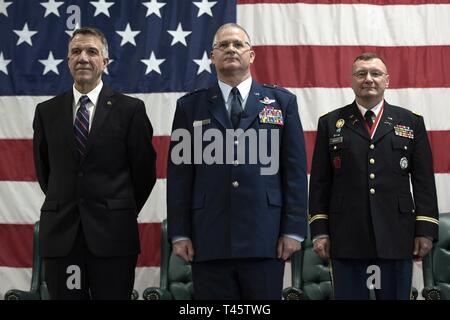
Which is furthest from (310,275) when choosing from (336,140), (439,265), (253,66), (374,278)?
(253,66)

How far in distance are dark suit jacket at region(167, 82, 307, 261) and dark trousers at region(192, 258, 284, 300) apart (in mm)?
51

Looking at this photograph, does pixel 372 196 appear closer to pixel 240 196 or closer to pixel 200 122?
pixel 240 196

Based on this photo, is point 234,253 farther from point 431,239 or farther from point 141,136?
point 431,239

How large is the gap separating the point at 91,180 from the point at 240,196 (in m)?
0.69

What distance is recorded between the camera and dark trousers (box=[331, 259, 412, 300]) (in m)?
3.11

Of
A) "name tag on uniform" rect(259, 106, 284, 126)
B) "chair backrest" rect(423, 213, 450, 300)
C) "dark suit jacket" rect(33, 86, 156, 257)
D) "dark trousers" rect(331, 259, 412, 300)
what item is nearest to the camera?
"name tag on uniform" rect(259, 106, 284, 126)

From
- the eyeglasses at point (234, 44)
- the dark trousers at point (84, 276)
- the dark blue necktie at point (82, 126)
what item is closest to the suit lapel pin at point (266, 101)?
the eyeglasses at point (234, 44)

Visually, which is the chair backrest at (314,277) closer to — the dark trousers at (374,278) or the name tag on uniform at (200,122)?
the dark trousers at (374,278)

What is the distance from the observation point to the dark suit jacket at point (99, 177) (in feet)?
9.77

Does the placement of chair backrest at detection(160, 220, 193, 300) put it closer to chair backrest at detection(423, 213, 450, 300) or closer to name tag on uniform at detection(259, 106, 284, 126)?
chair backrest at detection(423, 213, 450, 300)

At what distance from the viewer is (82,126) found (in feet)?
10.1

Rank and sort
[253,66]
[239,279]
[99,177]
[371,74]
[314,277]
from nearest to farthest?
1. [239,279]
2. [99,177]
3. [371,74]
4. [314,277]
5. [253,66]

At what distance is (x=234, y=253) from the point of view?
9.01 feet

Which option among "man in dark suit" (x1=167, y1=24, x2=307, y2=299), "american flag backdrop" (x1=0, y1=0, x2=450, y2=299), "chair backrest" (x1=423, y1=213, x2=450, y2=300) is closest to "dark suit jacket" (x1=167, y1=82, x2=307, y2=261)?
"man in dark suit" (x1=167, y1=24, x2=307, y2=299)
